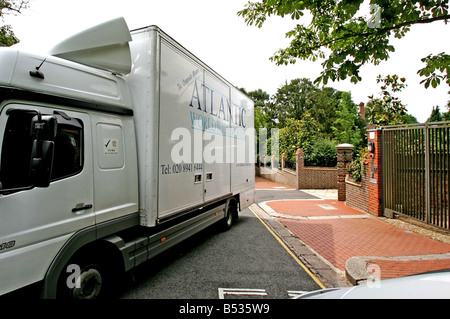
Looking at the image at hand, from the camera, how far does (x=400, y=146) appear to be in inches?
300

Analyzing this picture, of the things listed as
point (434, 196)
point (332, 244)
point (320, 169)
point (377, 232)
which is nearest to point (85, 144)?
point (332, 244)

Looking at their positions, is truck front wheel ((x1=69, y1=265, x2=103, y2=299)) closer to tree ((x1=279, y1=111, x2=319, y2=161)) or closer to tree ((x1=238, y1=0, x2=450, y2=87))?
tree ((x1=238, y1=0, x2=450, y2=87))

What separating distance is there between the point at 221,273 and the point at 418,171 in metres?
5.93

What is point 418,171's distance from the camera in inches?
277

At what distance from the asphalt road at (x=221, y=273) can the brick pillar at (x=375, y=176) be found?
4286 mm

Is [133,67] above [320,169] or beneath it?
above

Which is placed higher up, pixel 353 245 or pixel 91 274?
pixel 91 274

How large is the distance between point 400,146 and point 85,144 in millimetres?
7976

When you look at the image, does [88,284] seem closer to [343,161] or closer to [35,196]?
[35,196]

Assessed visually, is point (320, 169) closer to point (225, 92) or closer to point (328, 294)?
point (225, 92)

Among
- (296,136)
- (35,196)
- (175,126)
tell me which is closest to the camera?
(35,196)

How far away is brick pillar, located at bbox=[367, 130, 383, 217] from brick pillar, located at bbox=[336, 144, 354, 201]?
2.91 m

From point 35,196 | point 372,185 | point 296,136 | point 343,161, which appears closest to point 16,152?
point 35,196
